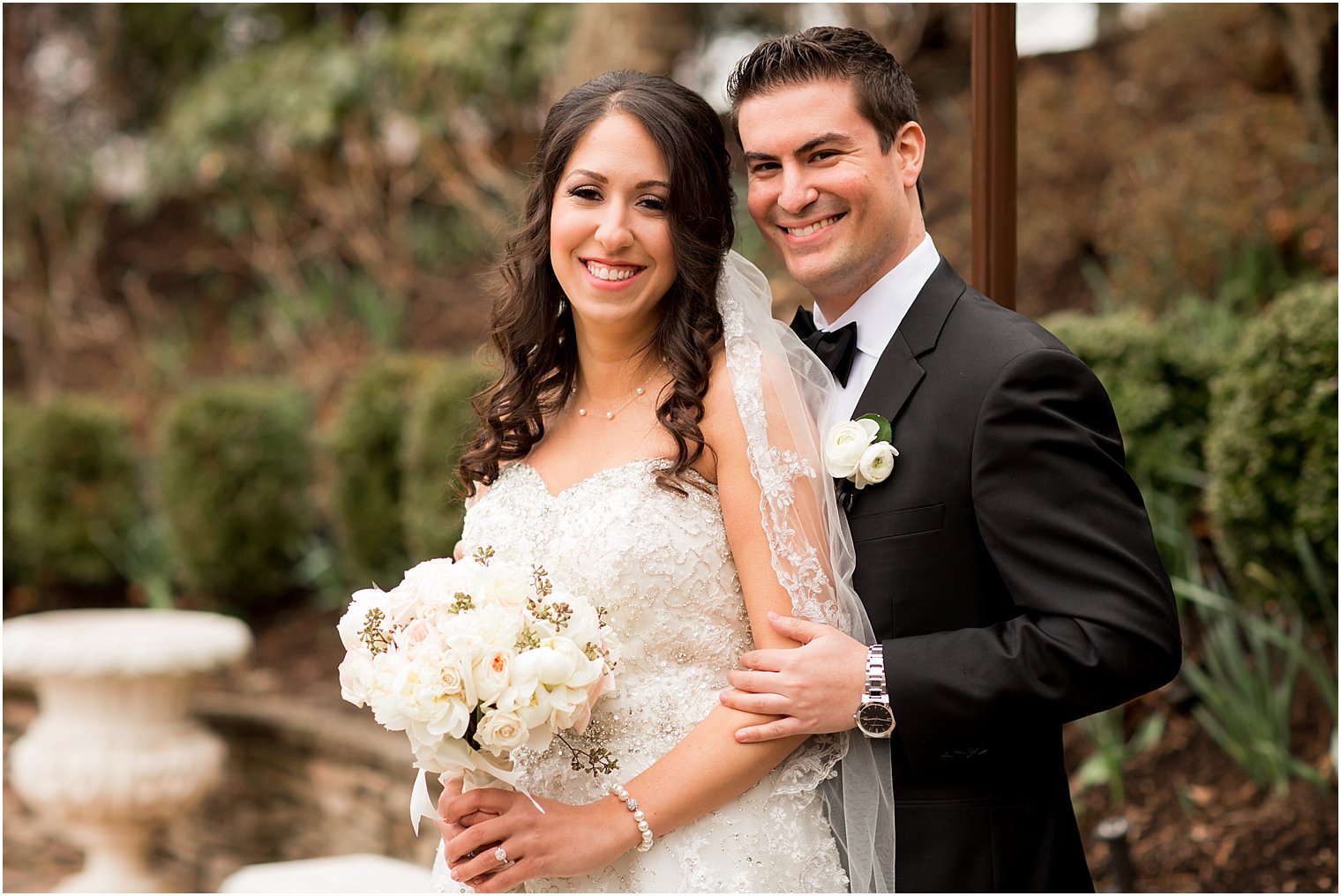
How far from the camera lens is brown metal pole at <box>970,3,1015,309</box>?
3021 mm

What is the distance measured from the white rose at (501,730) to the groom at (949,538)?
449 millimetres

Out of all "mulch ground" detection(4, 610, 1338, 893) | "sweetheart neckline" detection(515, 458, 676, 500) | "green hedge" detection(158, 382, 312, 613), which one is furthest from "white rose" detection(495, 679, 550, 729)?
"green hedge" detection(158, 382, 312, 613)

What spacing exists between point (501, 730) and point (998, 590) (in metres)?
0.99

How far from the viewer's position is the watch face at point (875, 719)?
237 cm

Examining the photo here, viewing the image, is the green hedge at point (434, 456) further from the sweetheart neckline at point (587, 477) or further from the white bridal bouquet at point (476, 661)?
the white bridal bouquet at point (476, 661)

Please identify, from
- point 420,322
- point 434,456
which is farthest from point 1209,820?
point 420,322

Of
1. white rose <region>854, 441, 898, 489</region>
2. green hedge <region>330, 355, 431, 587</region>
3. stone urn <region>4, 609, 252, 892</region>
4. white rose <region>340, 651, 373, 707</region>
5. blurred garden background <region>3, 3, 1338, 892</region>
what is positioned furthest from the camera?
green hedge <region>330, 355, 431, 587</region>

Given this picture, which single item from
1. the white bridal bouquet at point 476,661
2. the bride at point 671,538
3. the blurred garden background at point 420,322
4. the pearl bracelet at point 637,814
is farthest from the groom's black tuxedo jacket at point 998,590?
the blurred garden background at point 420,322

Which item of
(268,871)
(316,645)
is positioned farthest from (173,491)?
(268,871)

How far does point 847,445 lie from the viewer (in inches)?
96.9

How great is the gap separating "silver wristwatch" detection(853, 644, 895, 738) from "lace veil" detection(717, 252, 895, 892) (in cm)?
8

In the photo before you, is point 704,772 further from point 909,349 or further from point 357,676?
point 909,349

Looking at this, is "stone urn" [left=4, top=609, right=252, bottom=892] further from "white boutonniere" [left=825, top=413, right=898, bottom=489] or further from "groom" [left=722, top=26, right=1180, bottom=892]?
"white boutonniere" [left=825, top=413, right=898, bottom=489]

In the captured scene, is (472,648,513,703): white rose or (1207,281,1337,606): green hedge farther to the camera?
(1207,281,1337,606): green hedge
